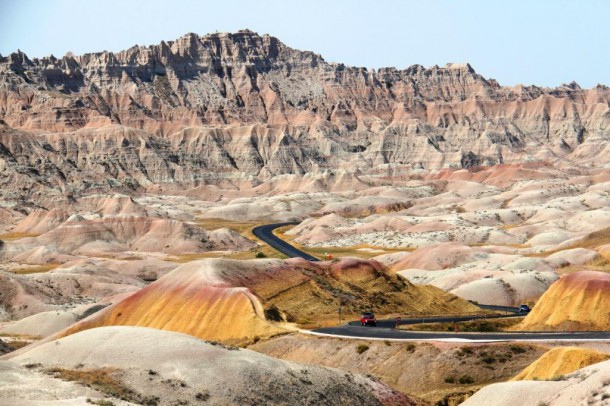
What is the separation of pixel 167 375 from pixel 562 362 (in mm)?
18182

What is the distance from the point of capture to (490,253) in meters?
128

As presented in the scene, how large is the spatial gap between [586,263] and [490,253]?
62.3ft

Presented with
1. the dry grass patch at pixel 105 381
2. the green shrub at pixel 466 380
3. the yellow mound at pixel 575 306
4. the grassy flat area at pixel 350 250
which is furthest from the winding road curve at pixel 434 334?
the grassy flat area at pixel 350 250

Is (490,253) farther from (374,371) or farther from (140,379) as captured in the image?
(140,379)

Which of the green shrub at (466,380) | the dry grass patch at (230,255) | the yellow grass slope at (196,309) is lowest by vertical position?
the dry grass patch at (230,255)

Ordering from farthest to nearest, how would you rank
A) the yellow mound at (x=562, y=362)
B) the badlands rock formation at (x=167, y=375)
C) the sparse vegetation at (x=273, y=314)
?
1. the sparse vegetation at (x=273, y=314)
2. the yellow mound at (x=562, y=362)
3. the badlands rock formation at (x=167, y=375)

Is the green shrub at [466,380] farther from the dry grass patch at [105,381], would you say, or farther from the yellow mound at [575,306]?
the dry grass patch at [105,381]

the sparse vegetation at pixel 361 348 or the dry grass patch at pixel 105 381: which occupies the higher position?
the dry grass patch at pixel 105 381

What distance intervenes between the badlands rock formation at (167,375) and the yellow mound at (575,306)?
2178 centimetres

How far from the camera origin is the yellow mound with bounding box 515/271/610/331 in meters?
60.8

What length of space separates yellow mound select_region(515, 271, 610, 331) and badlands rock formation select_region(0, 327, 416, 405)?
71.5ft

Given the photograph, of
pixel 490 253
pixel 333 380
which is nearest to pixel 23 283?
pixel 490 253

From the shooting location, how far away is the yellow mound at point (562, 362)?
131 feet

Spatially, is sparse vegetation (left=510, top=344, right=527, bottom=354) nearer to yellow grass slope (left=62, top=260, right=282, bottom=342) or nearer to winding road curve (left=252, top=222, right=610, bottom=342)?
winding road curve (left=252, top=222, right=610, bottom=342)
